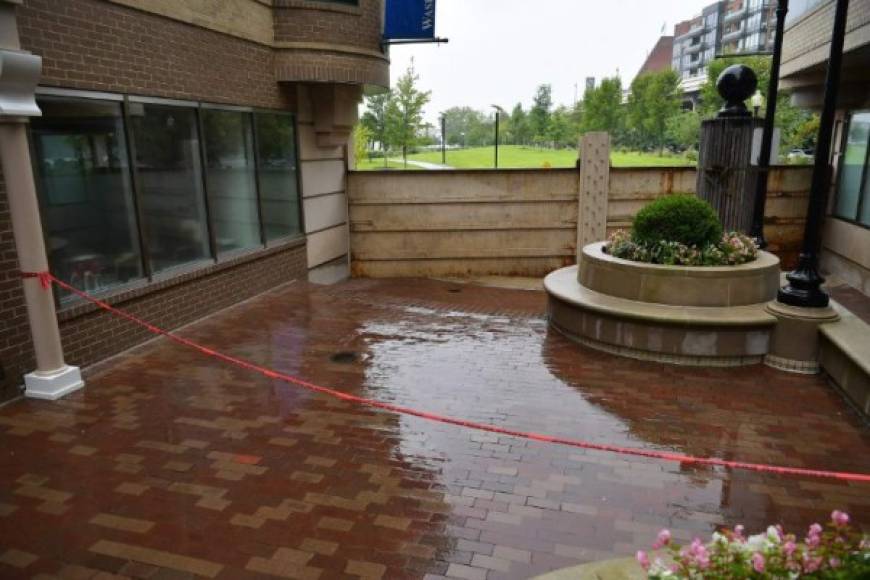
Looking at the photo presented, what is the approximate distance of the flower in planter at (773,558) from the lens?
208cm

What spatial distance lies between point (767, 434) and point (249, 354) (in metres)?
5.38

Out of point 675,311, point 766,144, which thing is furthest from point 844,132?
point 675,311

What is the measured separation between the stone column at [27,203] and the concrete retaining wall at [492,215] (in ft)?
26.3

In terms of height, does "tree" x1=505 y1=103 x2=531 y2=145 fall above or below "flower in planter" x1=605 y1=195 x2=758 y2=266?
above

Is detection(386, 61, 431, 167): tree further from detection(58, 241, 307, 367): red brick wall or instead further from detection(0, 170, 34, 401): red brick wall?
detection(0, 170, 34, 401): red brick wall

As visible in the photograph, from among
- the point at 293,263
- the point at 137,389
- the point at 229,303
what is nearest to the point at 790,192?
the point at 293,263

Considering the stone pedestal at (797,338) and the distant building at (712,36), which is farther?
the distant building at (712,36)

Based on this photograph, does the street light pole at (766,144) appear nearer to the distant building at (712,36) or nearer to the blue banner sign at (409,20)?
the blue banner sign at (409,20)

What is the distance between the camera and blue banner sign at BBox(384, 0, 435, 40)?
1125 centimetres

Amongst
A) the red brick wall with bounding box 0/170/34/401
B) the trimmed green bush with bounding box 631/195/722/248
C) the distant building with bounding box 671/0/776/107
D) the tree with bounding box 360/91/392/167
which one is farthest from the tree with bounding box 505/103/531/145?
the red brick wall with bounding box 0/170/34/401

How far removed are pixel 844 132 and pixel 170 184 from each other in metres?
12.4

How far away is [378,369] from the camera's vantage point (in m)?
6.77

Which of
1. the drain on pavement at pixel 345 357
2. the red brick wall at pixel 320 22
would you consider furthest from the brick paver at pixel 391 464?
the red brick wall at pixel 320 22

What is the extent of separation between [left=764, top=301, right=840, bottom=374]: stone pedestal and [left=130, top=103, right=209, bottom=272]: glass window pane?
735cm
